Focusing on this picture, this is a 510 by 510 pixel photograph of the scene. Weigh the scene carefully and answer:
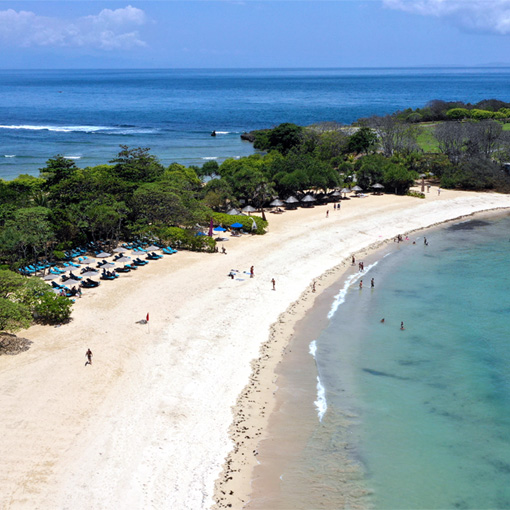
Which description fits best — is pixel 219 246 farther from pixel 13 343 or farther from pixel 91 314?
pixel 13 343

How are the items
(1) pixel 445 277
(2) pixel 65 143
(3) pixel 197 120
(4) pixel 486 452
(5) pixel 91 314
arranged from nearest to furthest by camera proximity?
(4) pixel 486 452 < (5) pixel 91 314 < (1) pixel 445 277 < (2) pixel 65 143 < (3) pixel 197 120

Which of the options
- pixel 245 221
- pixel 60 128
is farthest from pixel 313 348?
pixel 60 128

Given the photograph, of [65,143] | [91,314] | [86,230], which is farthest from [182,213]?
[65,143]

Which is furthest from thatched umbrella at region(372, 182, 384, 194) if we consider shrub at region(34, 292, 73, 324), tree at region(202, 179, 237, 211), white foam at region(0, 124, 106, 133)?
white foam at region(0, 124, 106, 133)

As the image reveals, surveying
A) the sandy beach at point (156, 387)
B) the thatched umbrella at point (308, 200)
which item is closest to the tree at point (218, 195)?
the thatched umbrella at point (308, 200)

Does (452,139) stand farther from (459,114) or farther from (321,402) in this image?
(321,402)

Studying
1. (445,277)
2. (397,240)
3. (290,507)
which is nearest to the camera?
(290,507)

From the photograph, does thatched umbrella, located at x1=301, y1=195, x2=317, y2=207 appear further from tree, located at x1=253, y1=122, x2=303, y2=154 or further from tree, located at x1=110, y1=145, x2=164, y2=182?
tree, located at x1=253, y1=122, x2=303, y2=154
